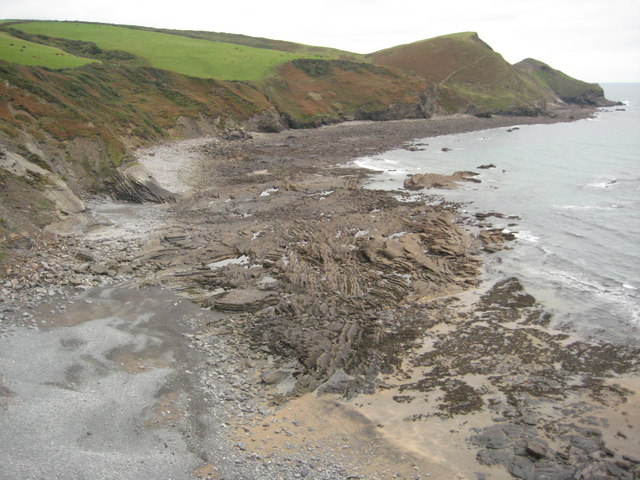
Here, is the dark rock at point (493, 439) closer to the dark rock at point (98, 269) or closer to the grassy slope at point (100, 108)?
the dark rock at point (98, 269)

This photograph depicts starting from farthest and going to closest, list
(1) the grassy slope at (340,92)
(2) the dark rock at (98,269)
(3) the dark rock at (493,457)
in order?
(1) the grassy slope at (340,92)
(2) the dark rock at (98,269)
(3) the dark rock at (493,457)

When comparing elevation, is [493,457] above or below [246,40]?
below

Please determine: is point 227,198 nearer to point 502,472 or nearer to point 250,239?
point 250,239

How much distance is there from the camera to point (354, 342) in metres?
22.5

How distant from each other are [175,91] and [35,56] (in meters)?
20.7

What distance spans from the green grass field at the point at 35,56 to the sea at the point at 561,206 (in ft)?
160

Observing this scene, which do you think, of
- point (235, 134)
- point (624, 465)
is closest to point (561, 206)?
point (624, 465)

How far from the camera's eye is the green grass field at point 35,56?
66.2m

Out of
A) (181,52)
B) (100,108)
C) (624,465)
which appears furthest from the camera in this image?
(181,52)

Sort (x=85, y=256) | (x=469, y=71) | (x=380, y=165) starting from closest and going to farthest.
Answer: (x=85, y=256) < (x=380, y=165) < (x=469, y=71)

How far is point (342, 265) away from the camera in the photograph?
30969 mm

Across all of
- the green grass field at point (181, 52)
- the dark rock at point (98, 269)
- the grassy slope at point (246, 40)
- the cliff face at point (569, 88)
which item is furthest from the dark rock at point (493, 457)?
the cliff face at point (569, 88)

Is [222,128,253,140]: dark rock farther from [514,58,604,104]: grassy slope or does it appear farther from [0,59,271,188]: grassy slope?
[514,58,604,104]: grassy slope

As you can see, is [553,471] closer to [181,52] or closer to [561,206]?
[561,206]
